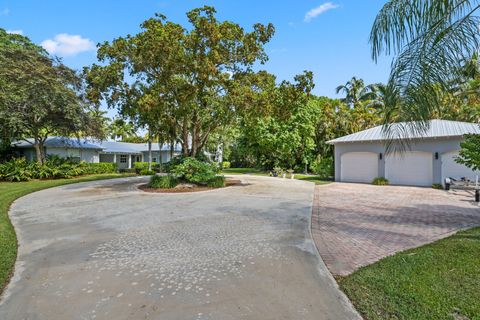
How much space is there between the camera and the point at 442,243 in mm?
5508

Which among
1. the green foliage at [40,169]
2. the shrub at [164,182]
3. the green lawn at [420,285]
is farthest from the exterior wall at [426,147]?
the green foliage at [40,169]

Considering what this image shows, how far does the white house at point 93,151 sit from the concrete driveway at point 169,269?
18668 millimetres

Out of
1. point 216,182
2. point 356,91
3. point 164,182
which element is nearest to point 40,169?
point 164,182

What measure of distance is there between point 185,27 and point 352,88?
2716cm

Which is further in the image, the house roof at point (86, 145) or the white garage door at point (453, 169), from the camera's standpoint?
the house roof at point (86, 145)

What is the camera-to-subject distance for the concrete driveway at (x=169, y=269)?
10.4 ft

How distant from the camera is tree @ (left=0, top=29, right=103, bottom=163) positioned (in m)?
17.4

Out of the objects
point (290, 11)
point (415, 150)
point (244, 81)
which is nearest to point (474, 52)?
point (290, 11)

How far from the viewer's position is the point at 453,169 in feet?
53.2

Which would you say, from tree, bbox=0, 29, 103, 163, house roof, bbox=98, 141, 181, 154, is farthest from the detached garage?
house roof, bbox=98, 141, 181, 154

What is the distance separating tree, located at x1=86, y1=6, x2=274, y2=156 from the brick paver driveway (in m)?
8.00

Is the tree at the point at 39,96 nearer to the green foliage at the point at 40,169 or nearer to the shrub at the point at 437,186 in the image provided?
the green foliage at the point at 40,169

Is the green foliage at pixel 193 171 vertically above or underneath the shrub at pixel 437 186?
above

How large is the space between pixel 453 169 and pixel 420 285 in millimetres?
16491
